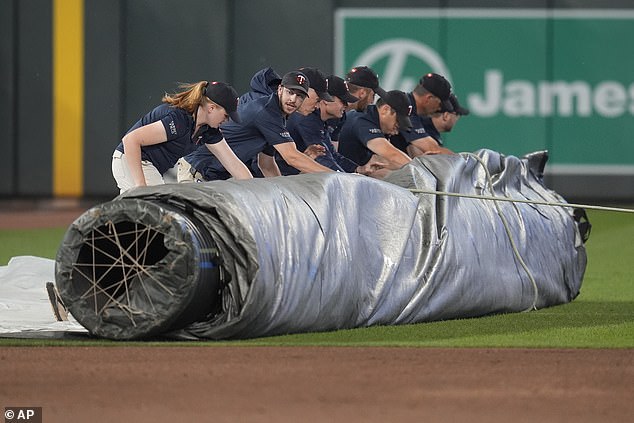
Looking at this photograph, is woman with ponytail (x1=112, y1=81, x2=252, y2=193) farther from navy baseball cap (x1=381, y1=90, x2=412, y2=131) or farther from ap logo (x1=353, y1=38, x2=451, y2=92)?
ap logo (x1=353, y1=38, x2=451, y2=92)

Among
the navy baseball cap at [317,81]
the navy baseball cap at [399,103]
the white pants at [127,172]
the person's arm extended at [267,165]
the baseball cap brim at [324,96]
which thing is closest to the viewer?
the white pants at [127,172]

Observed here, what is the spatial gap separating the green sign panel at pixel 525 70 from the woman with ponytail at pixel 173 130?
40.1 ft

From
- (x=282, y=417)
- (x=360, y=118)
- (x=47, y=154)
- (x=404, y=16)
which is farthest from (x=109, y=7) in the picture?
(x=282, y=417)

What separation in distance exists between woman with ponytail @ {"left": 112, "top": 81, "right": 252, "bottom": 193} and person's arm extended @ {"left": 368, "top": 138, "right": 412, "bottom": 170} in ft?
6.91

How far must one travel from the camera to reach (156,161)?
10.8 m

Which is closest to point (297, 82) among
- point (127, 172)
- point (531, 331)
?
point (127, 172)

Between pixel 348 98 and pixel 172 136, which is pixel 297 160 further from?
pixel 348 98

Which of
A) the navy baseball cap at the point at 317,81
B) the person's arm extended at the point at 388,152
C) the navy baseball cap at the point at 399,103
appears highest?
the navy baseball cap at the point at 317,81

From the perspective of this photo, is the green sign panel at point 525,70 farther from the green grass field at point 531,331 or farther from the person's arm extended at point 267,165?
the person's arm extended at point 267,165

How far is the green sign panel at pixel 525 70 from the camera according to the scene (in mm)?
22688

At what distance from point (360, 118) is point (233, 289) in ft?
17.6

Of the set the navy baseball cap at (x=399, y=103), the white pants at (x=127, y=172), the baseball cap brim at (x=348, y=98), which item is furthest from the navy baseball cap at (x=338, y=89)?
the white pants at (x=127, y=172)

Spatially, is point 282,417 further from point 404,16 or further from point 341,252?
point 404,16

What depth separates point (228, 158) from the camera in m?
10.9
